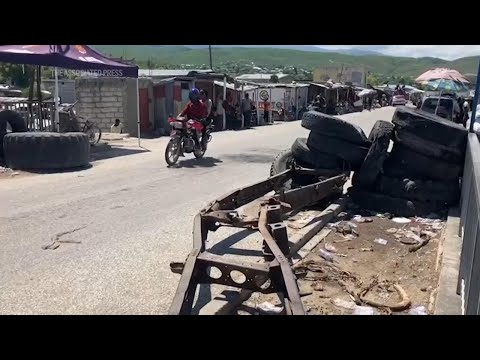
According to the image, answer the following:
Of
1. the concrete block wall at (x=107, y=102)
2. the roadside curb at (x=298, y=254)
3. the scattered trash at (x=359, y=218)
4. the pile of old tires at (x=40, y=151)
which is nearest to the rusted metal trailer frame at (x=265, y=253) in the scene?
the roadside curb at (x=298, y=254)

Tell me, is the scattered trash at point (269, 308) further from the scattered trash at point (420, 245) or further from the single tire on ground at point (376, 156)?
the single tire on ground at point (376, 156)

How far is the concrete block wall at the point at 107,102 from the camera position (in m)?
21.1

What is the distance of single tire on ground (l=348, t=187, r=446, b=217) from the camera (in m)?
7.42

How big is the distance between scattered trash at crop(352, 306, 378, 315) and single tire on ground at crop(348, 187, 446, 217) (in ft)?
10.9

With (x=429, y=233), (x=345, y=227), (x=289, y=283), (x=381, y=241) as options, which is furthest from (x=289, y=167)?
(x=289, y=283)

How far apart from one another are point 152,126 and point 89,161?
9846 mm

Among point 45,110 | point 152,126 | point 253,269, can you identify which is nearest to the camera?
point 253,269

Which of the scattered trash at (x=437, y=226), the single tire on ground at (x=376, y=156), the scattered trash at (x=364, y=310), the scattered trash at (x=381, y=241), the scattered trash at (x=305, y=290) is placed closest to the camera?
the scattered trash at (x=364, y=310)

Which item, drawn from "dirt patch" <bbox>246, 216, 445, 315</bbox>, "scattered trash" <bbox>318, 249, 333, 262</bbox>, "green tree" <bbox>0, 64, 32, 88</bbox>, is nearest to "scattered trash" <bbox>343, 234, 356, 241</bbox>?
"dirt patch" <bbox>246, 216, 445, 315</bbox>

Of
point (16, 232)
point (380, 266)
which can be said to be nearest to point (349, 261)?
point (380, 266)

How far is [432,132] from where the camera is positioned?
7.47m

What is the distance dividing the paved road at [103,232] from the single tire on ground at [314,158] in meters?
1.74
